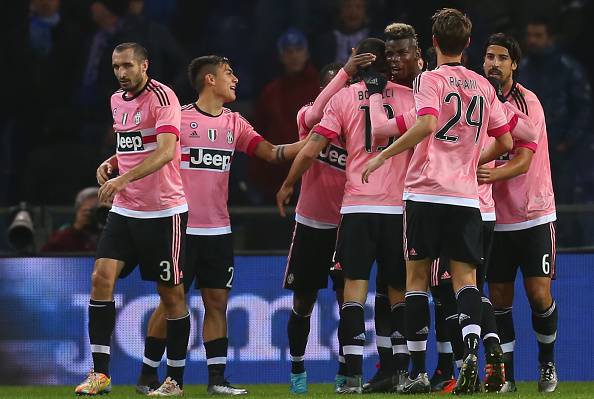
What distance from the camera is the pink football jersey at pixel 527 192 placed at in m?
8.67

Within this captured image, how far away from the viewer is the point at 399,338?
28.5ft

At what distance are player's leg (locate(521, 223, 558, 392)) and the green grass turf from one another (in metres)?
0.18

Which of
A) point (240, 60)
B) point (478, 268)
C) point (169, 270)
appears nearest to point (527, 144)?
point (478, 268)

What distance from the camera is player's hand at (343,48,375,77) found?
27.9 feet

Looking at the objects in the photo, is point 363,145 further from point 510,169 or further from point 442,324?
point 442,324

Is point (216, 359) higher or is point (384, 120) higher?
point (384, 120)

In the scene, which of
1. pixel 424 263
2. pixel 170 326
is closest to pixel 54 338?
pixel 170 326

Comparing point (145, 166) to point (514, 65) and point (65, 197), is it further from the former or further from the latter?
point (65, 197)

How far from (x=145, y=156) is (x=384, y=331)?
1885 millimetres

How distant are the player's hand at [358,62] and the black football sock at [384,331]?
1.43m

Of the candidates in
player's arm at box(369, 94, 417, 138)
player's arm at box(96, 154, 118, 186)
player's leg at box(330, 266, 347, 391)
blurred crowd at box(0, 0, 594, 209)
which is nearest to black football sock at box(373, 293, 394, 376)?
player's leg at box(330, 266, 347, 391)

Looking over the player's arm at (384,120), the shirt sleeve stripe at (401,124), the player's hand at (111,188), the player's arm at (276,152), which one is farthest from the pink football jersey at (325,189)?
the player's hand at (111,188)

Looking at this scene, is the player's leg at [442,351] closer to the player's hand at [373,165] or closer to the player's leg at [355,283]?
the player's leg at [355,283]

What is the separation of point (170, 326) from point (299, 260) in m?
0.96
